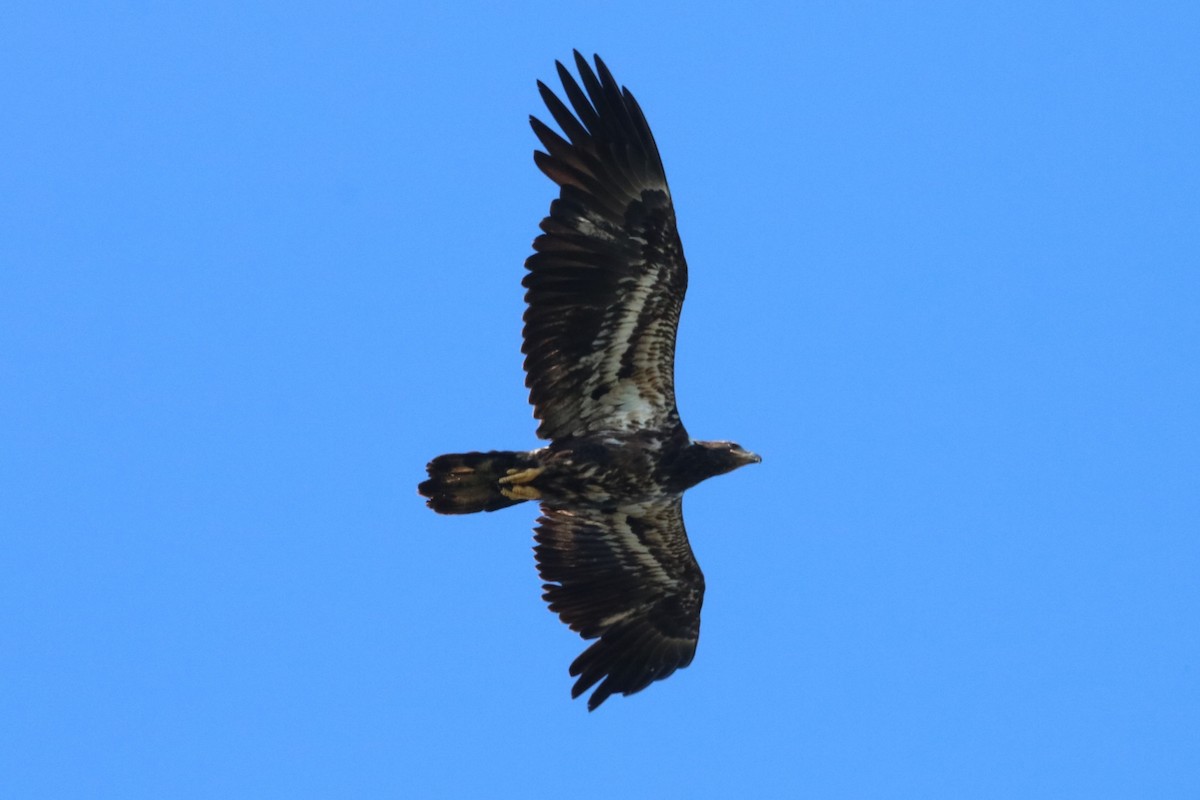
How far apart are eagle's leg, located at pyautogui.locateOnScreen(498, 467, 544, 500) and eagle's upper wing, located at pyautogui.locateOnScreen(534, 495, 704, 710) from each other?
2.71 ft

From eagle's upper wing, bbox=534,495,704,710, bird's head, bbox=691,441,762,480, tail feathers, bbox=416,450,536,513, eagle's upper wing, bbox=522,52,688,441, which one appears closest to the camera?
eagle's upper wing, bbox=522,52,688,441

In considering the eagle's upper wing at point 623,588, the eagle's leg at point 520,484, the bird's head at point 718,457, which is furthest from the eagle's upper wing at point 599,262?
the eagle's upper wing at point 623,588

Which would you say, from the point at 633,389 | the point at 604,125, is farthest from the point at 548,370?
the point at 604,125

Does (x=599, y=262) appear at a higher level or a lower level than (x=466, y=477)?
higher

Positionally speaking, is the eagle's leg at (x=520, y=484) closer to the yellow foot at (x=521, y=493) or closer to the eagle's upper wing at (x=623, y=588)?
the yellow foot at (x=521, y=493)

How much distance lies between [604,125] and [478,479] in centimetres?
333

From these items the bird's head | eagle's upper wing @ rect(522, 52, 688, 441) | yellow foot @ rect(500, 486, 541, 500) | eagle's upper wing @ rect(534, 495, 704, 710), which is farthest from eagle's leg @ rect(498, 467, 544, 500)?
the bird's head

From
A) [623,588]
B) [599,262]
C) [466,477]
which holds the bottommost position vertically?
[623,588]

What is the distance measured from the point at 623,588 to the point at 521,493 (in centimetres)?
172

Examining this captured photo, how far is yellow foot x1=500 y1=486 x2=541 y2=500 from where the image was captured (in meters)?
16.8

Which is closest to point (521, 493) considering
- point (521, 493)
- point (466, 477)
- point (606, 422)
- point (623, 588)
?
point (521, 493)

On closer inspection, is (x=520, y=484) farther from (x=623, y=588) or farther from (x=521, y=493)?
(x=623, y=588)

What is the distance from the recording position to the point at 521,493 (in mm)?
16828

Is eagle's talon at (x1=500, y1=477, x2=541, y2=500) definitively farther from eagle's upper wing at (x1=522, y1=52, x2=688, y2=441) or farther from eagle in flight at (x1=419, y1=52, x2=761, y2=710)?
eagle's upper wing at (x1=522, y1=52, x2=688, y2=441)
